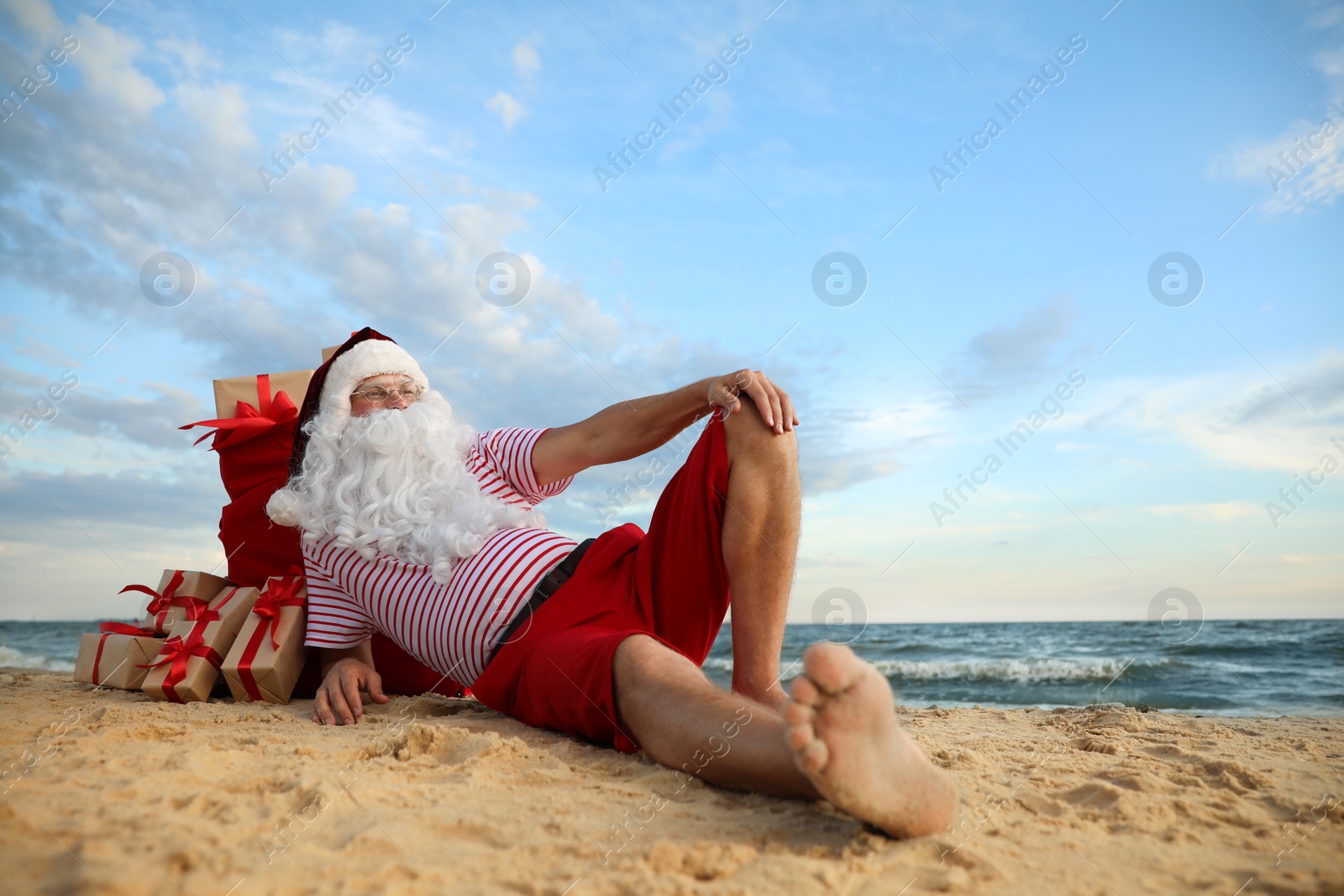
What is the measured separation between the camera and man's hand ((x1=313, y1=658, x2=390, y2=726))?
2393 millimetres

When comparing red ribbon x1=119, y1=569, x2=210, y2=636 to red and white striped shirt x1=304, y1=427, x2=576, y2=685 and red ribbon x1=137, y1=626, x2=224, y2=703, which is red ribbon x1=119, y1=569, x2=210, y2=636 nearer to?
red ribbon x1=137, y1=626, x2=224, y2=703

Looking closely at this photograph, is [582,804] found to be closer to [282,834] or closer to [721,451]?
[282,834]

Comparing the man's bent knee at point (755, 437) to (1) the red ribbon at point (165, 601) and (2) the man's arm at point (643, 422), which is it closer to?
(2) the man's arm at point (643, 422)

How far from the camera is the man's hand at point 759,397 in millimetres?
2053

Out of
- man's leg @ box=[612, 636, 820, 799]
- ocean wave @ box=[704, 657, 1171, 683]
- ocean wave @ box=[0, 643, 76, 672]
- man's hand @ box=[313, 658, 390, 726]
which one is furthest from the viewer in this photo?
ocean wave @ box=[0, 643, 76, 672]

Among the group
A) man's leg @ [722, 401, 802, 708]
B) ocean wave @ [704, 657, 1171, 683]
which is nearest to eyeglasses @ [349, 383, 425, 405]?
man's leg @ [722, 401, 802, 708]

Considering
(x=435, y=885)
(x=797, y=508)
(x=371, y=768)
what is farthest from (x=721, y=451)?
(x=435, y=885)

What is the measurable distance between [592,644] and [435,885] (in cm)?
79

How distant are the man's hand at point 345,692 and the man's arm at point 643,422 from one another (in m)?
0.91

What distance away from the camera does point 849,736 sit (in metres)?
1.17

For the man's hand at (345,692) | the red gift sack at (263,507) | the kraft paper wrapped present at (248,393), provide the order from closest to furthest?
the man's hand at (345,692)
the red gift sack at (263,507)
the kraft paper wrapped present at (248,393)

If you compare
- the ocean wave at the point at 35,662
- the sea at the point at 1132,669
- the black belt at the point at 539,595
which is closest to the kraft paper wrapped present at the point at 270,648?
the black belt at the point at 539,595

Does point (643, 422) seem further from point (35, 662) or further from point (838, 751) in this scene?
point (35, 662)

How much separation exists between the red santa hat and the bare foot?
2404 mm
